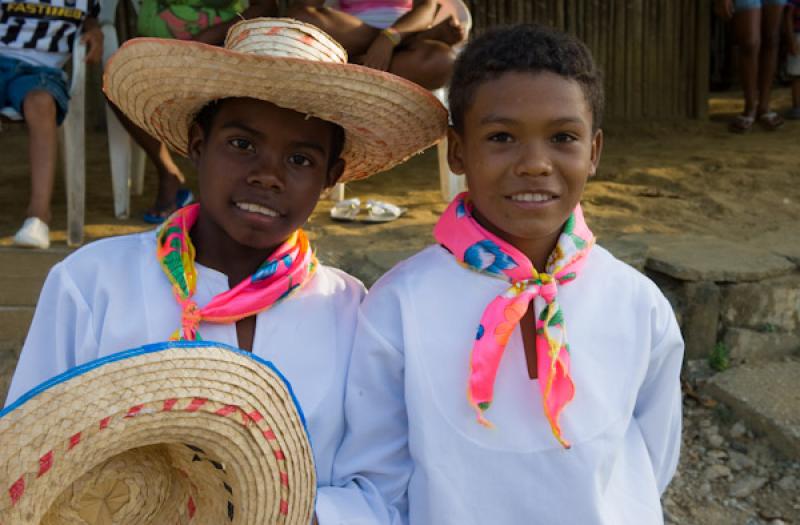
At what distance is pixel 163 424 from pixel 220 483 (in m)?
A: 0.21

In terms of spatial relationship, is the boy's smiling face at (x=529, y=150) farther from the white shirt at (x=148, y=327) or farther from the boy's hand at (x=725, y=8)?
the boy's hand at (x=725, y=8)

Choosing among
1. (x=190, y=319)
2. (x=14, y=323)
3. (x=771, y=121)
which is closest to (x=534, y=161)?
(x=190, y=319)

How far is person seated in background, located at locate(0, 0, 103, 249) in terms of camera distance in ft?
13.0

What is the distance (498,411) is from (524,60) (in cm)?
75

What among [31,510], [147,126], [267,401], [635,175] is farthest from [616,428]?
[635,175]

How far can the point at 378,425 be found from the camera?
196cm

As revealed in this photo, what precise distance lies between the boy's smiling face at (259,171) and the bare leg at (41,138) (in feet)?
7.26

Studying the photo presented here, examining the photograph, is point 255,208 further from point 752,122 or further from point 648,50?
point 648,50

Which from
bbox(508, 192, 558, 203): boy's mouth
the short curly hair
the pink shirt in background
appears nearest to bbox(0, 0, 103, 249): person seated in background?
the pink shirt in background

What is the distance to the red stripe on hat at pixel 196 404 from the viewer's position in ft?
4.68

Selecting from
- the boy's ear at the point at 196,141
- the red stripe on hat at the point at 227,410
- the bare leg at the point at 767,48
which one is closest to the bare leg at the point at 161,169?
the boy's ear at the point at 196,141

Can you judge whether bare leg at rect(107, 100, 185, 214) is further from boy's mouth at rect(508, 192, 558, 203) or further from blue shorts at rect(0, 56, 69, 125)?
boy's mouth at rect(508, 192, 558, 203)

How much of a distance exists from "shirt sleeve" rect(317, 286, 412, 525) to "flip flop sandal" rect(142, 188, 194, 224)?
2.62m

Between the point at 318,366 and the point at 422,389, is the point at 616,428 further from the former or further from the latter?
the point at 318,366
